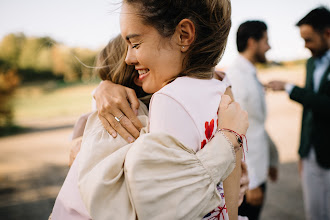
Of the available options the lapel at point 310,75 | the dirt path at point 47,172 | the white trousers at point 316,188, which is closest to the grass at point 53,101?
the dirt path at point 47,172

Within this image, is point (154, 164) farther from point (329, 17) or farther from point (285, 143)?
point (285, 143)

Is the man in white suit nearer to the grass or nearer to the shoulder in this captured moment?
the shoulder

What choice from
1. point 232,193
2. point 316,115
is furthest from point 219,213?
point 316,115

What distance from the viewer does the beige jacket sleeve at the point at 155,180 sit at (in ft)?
3.34

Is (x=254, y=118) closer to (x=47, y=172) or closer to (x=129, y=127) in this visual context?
(x=129, y=127)

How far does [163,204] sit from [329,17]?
338 cm

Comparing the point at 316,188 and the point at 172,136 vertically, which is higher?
the point at 172,136

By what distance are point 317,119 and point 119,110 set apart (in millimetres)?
2755

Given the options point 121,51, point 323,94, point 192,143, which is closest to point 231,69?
point 323,94

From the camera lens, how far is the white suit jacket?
10.7 ft

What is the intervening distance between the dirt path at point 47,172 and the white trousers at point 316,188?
0.76 meters

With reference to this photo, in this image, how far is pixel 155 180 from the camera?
1.02 m

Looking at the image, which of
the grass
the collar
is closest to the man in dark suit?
the collar

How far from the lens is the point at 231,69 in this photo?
354cm
